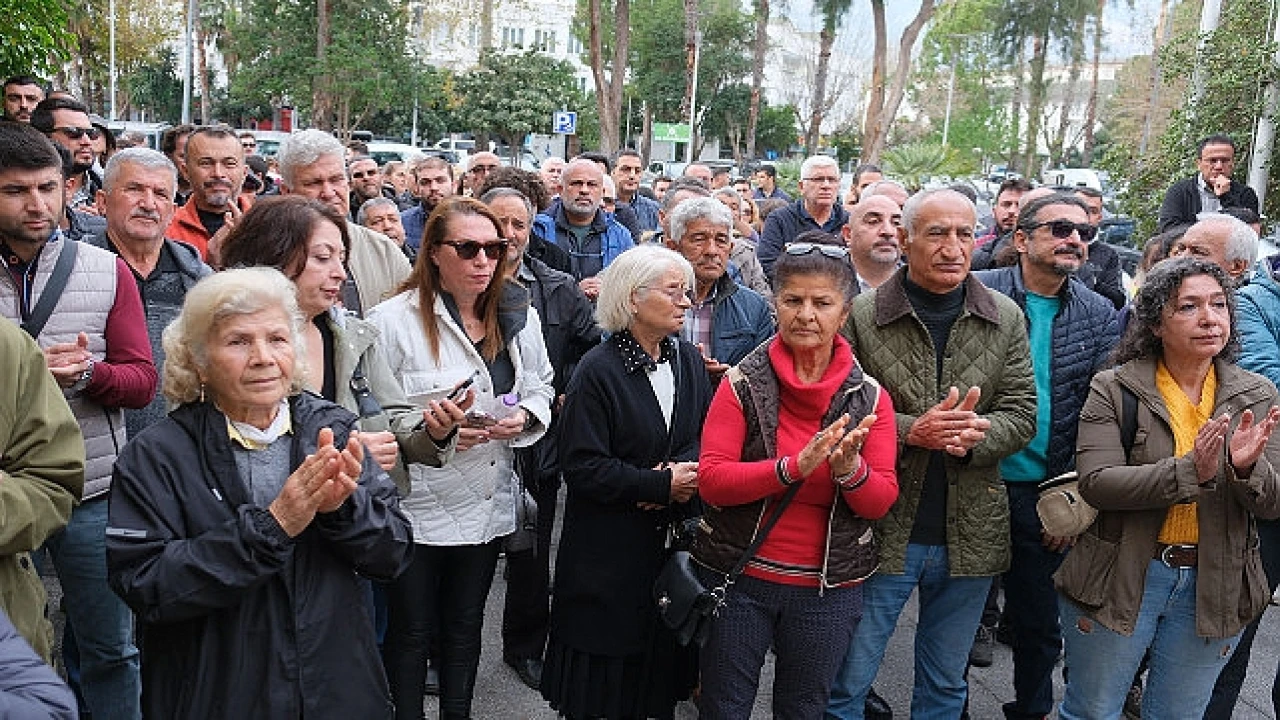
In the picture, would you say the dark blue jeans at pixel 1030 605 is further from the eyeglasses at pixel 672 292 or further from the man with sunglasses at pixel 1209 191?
the man with sunglasses at pixel 1209 191

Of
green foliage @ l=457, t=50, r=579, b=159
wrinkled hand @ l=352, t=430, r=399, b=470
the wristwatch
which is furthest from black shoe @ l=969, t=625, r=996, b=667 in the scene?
green foliage @ l=457, t=50, r=579, b=159

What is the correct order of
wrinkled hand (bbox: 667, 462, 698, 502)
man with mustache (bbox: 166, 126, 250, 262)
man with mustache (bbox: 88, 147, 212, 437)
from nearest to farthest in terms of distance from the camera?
wrinkled hand (bbox: 667, 462, 698, 502) < man with mustache (bbox: 88, 147, 212, 437) < man with mustache (bbox: 166, 126, 250, 262)

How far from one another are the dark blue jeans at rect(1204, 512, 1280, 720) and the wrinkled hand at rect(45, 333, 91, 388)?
3.98m

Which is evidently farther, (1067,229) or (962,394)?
(1067,229)

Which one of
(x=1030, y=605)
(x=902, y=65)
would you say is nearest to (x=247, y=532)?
(x=1030, y=605)

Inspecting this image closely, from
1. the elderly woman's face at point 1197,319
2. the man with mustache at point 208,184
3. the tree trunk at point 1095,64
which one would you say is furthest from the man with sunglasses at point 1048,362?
the tree trunk at point 1095,64

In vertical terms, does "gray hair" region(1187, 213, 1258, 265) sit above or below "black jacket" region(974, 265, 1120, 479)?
above

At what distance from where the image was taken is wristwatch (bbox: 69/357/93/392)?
3236mm

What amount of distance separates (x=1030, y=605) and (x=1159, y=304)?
137cm

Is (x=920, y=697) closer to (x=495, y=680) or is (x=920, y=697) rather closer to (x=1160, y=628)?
(x=1160, y=628)

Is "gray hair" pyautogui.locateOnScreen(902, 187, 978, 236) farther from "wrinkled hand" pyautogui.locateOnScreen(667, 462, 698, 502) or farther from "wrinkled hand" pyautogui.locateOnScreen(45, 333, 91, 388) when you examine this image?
"wrinkled hand" pyautogui.locateOnScreen(45, 333, 91, 388)

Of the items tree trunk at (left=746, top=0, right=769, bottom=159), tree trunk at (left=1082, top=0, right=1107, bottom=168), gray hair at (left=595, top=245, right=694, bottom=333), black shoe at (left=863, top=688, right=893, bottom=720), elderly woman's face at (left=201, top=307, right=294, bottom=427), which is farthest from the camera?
tree trunk at (left=1082, top=0, right=1107, bottom=168)

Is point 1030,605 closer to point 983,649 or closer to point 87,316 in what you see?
point 983,649

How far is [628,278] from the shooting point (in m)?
3.82
